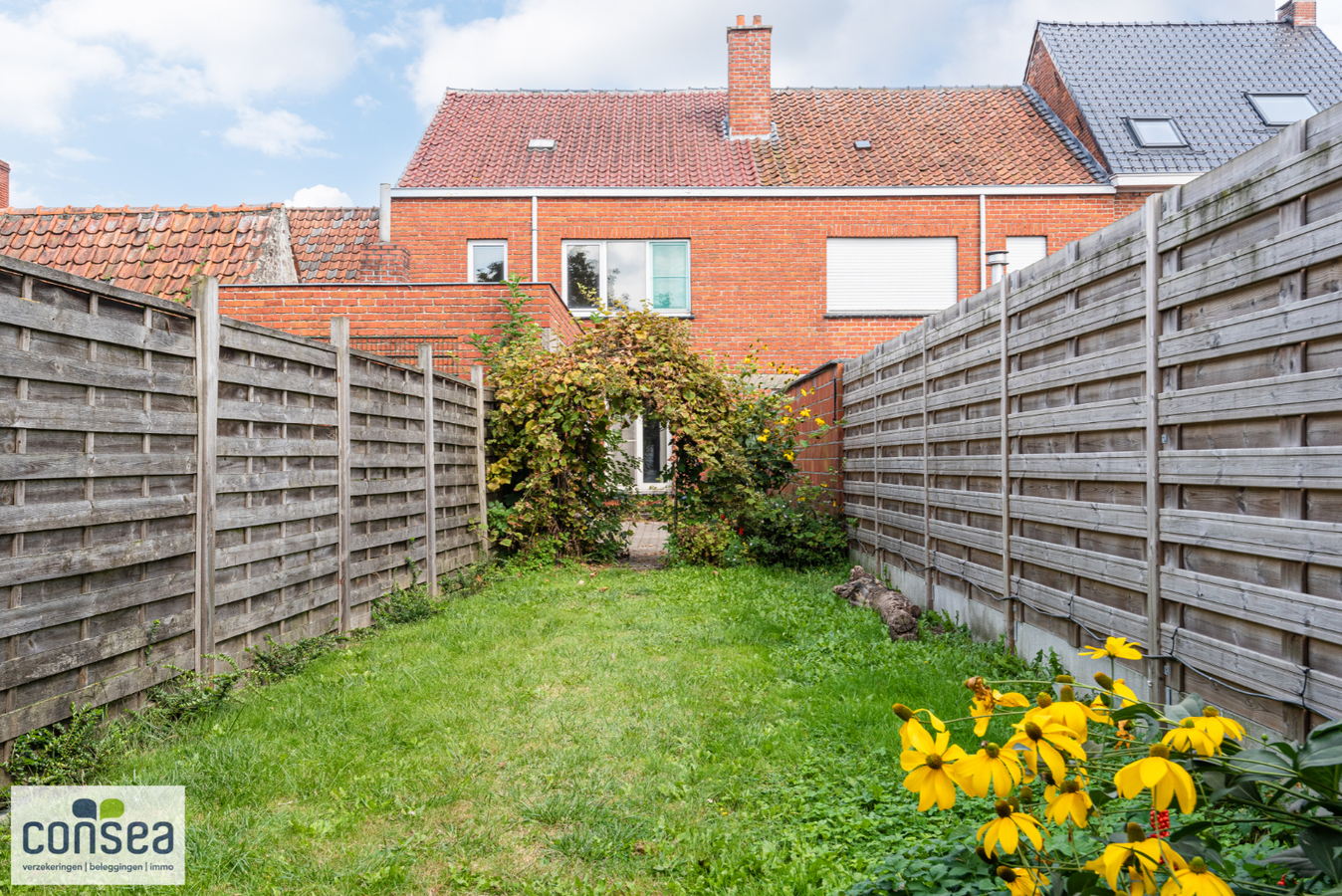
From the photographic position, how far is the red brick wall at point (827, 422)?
9070 millimetres

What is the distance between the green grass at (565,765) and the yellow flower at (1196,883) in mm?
1239

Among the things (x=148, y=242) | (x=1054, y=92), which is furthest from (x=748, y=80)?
(x=148, y=242)

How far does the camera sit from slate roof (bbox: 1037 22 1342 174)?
51.9ft

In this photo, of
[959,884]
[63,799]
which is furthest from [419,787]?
[959,884]

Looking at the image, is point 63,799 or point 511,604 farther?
point 511,604

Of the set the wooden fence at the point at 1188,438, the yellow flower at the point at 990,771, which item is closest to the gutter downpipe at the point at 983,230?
the wooden fence at the point at 1188,438

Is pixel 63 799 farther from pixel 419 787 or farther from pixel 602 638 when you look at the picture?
pixel 602 638

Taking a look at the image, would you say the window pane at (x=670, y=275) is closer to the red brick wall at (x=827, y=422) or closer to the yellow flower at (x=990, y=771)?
the red brick wall at (x=827, y=422)

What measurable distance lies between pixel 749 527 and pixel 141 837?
22.5 ft

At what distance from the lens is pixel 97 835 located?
2654mm

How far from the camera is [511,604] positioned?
6797 millimetres

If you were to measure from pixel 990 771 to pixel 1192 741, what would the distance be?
327mm

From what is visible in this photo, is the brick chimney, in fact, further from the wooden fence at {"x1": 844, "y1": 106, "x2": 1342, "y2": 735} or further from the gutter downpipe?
the wooden fence at {"x1": 844, "y1": 106, "x2": 1342, "y2": 735}

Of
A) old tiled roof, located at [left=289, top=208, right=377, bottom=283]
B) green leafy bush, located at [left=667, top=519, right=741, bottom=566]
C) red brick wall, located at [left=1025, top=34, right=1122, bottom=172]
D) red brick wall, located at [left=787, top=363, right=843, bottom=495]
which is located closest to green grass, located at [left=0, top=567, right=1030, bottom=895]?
green leafy bush, located at [left=667, top=519, right=741, bottom=566]
